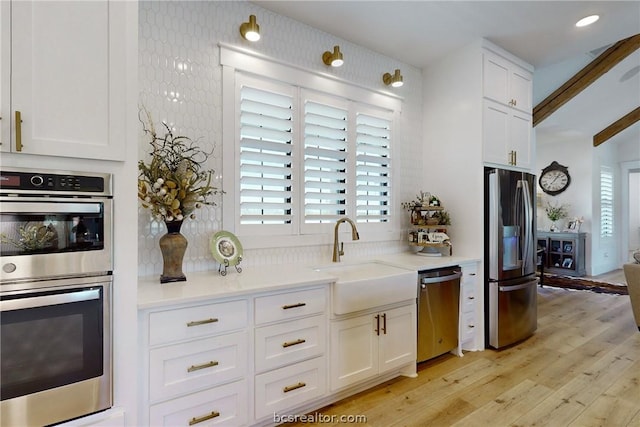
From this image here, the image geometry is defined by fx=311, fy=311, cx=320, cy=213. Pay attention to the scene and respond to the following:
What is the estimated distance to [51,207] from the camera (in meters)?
1.20

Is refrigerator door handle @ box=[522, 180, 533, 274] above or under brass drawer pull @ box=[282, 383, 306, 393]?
above

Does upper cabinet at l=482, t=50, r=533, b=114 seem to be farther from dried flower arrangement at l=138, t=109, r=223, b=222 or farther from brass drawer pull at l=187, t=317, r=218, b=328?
brass drawer pull at l=187, t=317, r=218, b=328

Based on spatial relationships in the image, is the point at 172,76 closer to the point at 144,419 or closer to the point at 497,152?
the point at 144,419

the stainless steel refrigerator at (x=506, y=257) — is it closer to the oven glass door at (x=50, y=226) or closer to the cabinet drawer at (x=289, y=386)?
the cabinet drawer at (x=289, y=386)

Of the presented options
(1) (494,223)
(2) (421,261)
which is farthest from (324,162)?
(1) (494,223)

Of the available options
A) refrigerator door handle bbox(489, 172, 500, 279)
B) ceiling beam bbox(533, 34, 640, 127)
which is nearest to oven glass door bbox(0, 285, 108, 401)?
refrigerator door handle bbox(489, 172, 500, 279)

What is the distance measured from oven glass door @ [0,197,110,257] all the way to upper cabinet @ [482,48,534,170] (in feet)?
10.3

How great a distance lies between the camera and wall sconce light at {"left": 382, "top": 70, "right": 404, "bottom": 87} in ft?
10.1

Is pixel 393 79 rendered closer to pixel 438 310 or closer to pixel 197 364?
Result: pixel 438 310

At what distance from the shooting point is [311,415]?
2.06m

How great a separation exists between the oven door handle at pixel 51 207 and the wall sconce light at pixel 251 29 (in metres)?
1.65

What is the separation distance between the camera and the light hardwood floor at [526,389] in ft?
6.71

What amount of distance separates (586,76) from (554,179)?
2968mm

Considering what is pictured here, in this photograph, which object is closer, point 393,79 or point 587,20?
point 587,20
